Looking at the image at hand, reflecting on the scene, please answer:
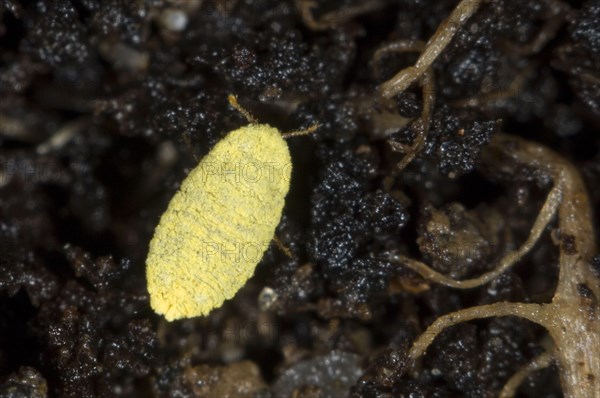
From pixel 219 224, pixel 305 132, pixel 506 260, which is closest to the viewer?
pixel 219 224

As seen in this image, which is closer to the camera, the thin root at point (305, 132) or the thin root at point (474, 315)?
the thin root at point (474, 315)

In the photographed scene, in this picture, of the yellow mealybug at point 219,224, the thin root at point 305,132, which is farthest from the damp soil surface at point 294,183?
the yellow mealybug at point 219,224

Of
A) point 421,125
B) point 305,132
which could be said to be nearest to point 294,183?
point 305,132

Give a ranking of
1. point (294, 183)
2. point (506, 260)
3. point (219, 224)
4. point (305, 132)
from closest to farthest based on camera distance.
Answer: point (219, 224)
point (506, 260)
point (305, 132)
point (294, 183)

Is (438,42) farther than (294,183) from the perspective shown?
No

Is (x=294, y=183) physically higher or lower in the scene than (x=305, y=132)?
lower

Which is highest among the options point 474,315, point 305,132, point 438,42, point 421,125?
point 438,42

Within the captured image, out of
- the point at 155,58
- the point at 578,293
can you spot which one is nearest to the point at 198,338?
the point at 155,58

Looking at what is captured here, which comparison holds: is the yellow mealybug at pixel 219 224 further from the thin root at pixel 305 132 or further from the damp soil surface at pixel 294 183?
the damp soil surface at pixel 294 183

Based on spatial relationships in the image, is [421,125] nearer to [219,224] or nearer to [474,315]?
[474,315]
